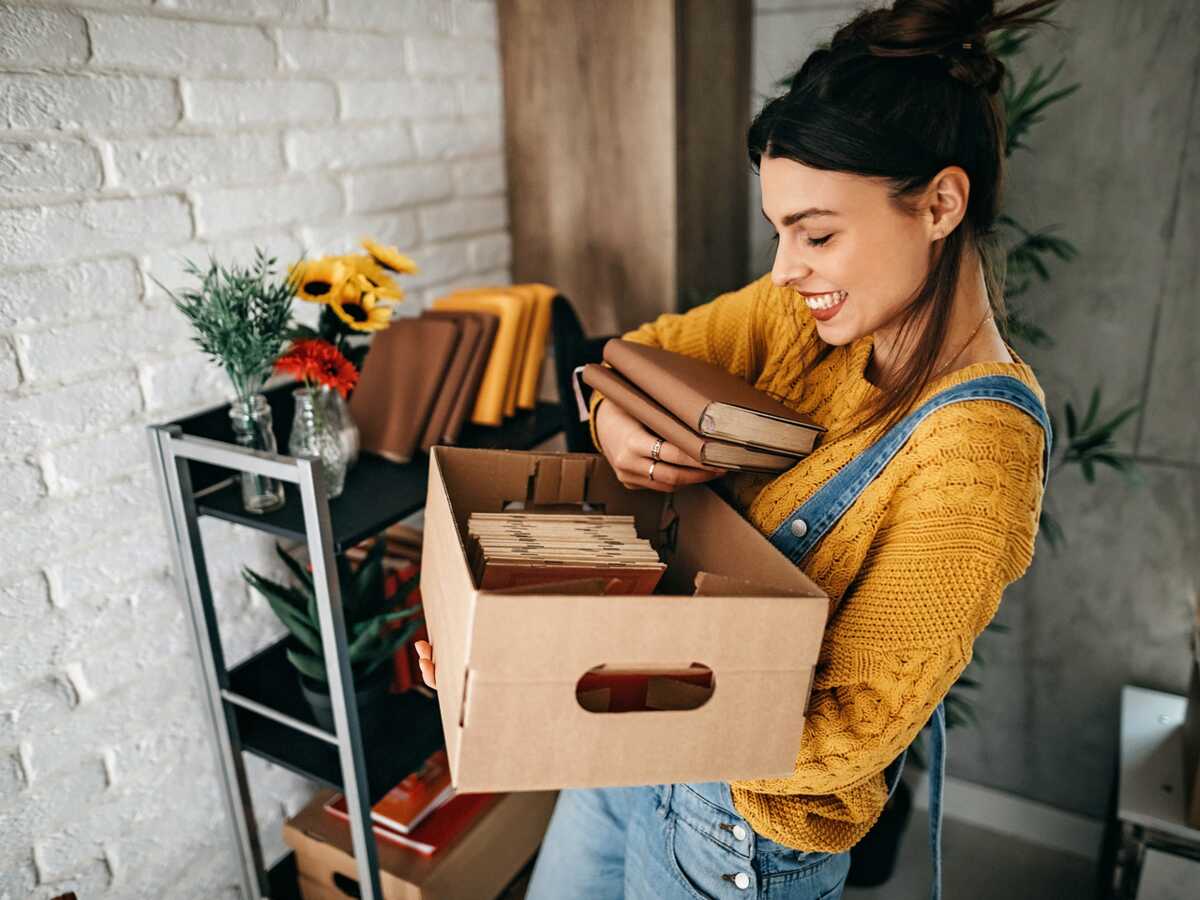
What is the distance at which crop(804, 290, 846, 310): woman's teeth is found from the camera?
912 millimetres

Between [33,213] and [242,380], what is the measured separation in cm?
35

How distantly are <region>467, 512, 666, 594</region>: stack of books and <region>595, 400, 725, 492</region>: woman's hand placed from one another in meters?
0.08

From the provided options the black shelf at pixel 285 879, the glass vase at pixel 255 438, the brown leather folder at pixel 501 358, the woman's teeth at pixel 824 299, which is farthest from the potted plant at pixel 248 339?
the black shelf at pixel 285 879

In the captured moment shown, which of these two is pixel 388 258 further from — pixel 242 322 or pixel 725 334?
pixel 725 334

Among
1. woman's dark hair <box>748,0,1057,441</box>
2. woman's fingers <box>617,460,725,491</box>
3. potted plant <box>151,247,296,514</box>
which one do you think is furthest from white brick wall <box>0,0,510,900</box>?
woman's dark hair <box>748,0,1057,441</box>

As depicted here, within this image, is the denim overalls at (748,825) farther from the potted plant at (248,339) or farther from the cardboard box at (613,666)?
the potted plant at (248,339)

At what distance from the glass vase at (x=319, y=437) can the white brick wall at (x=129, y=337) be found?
0.28 meters

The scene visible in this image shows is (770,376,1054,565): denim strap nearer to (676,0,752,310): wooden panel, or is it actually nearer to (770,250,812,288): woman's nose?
(770,250,812,288): woman's nose

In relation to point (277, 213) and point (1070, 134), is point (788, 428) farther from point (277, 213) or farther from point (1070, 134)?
point (1070, 134)

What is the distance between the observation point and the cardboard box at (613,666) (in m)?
0.65

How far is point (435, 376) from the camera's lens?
1.45 metres

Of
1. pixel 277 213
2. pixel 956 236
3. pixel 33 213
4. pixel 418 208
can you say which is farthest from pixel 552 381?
pixel 956 236

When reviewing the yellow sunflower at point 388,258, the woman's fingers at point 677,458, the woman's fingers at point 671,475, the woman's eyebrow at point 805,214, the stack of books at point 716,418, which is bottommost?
the woman's fingers at point 671,475

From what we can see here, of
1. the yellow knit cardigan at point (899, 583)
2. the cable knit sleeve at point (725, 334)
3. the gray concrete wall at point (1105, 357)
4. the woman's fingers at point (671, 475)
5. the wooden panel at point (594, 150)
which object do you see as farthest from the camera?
the wooden panel at point (594, 150)
